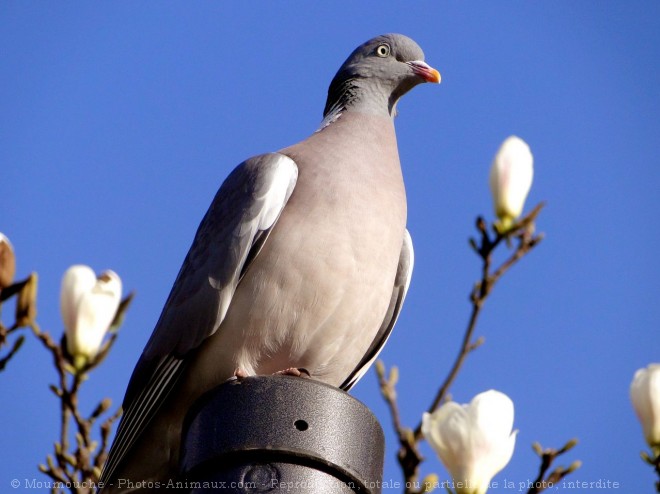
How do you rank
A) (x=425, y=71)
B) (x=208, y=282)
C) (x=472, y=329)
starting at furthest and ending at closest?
(x=425, y=71) → (x=208, y=282) → (x=472, y=329)

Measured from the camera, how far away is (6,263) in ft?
8.36

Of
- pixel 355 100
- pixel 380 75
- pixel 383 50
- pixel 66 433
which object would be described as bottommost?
pixel 66 433

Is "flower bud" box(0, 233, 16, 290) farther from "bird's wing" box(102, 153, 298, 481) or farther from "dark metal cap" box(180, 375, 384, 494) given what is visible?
"bird's wing" box(102, 153, 298, 481)

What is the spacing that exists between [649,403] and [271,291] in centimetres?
178

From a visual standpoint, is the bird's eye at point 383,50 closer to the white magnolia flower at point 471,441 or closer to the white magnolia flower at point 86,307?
the white magnolia flower at point 86,307

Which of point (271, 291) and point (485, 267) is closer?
point (485, 267)

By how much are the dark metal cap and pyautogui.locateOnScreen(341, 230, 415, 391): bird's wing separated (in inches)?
73.1

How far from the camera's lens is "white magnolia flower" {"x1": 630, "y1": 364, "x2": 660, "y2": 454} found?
2.68 meters

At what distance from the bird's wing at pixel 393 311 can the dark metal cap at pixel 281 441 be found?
1.86 m

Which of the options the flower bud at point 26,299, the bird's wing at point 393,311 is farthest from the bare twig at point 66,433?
the bird's wing at point 393,311

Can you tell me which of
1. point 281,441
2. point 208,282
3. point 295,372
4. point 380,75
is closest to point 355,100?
point 380,75

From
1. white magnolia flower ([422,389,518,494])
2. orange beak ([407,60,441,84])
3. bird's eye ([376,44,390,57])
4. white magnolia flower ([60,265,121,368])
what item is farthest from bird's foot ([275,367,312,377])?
bird's eye ([376,44,390,57])

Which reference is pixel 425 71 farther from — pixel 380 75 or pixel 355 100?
pixel 355 100

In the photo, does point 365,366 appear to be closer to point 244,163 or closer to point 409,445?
point 244,163
